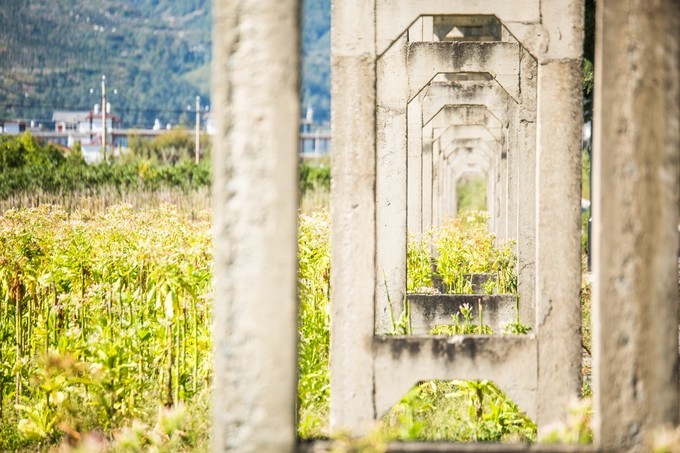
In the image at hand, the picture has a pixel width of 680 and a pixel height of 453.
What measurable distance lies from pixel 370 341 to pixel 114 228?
405cm

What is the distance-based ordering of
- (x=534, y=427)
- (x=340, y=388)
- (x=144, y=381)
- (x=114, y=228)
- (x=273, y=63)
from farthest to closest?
1. (x=114, y=228)
2. (x=144, y=381)
3. (x=534, y=427)
4. (x=340, y=388)
5. (x=273, y=63)

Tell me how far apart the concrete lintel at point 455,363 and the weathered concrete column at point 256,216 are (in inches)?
81.9

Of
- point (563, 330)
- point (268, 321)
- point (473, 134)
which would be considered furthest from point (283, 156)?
point (473, 134)

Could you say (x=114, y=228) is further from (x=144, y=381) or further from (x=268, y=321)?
(x=268, y=321)

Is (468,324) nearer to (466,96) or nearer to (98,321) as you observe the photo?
(98,321)

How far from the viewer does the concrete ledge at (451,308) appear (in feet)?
26.7

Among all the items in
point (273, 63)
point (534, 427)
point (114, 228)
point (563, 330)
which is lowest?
point (534, 427)

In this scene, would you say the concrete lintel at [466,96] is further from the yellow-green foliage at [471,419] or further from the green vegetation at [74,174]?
the green vegetation at [74,174]

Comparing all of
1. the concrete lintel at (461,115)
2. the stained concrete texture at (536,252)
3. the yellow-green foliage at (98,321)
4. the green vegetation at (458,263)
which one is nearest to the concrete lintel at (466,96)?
the green vegetation at (458,263)

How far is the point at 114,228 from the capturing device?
819cm

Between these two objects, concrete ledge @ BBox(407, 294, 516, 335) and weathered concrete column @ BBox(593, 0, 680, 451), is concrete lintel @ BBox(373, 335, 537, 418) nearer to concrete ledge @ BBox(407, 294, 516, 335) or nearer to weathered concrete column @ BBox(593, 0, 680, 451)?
weathered concrete column @ BBox(593, 0, 680, 451)

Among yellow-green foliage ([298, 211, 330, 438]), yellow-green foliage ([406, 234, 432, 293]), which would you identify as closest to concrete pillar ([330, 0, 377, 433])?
yellow-green foliage ([298, 211, 330, 438])

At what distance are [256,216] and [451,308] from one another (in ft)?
17.7

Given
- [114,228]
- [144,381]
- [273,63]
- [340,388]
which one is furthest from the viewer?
[114,228]
